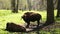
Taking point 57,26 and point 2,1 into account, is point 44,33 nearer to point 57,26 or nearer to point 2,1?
point 57,26

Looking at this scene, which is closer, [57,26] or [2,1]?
[57,26]

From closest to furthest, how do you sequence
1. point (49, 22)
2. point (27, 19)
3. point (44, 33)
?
1. point (44, 33)
2. point (27, 19)
3. point (49, 22)

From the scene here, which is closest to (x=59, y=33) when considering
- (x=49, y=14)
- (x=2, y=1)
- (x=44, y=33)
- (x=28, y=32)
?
(x=44, y=33)

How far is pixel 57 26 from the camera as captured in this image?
17.5 m

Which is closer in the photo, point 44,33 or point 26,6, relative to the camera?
point 44,33

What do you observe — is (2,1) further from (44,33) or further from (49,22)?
(44,33)

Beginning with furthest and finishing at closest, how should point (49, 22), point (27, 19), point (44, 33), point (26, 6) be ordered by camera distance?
1. point (26, 6)
2. point (49, 22)
3. point (27, 19)
4. point (44, 33)

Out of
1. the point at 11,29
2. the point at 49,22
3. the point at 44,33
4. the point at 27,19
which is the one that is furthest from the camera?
the point at 49,22

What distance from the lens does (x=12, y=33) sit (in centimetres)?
1477

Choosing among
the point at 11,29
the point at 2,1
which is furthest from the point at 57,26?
the point at 2,1

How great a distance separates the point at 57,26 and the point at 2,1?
36.2 meters

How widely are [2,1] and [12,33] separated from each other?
126 feet

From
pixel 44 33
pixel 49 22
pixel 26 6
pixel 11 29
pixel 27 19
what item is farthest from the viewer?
pixel 26 6

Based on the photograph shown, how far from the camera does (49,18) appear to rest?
1877cm
